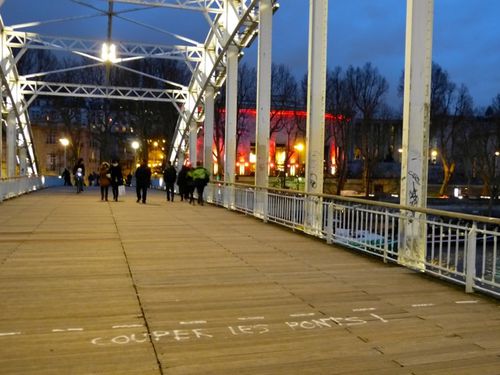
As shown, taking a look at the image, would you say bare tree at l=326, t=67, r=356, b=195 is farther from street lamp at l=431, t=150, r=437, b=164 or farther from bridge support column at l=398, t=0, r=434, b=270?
bridge support column at l=398, t=0, r=434, b=270

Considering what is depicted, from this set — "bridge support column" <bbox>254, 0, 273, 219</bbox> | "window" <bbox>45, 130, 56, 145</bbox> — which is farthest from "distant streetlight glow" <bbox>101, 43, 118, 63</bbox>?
"window" <bbox>45, 130, 56, 145</bbox>

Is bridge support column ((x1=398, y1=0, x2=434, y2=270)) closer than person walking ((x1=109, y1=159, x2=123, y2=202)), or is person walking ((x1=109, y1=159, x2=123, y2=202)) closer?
bridge support column ((x1=398, y1=0, x2=434, y2=270))

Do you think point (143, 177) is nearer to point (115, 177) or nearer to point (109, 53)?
point (115, 177)

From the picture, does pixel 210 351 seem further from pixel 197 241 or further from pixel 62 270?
pixel 197 241

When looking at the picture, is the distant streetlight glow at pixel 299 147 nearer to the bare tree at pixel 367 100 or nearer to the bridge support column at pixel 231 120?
the bare tree at pixel 367 100

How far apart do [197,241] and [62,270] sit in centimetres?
346

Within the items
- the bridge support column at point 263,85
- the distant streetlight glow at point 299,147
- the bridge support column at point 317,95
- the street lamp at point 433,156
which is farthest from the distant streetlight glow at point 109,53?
the street lamp at point 433,156

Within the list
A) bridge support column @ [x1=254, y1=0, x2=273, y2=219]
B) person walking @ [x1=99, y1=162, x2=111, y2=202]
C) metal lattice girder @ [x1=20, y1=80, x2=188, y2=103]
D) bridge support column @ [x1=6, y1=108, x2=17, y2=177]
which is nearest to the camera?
bridge support column @ [x1=254, y1=0, x2=273, y2=219]

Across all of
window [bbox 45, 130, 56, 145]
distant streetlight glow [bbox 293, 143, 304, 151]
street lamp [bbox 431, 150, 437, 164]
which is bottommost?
street lamp [bbox 431, 150, 437, 164]

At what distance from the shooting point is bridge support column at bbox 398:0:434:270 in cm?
863

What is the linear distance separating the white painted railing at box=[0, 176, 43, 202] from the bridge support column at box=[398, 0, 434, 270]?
16897mm

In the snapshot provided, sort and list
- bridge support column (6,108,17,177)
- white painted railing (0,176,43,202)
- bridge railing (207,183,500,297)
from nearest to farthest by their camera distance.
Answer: bridge railing (207,183,500,297) < white painted railing (0,176,43,202) < bridge support column (6,108,17,177)

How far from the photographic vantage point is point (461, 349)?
449cm

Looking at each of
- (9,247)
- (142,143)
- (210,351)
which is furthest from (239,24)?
(142,143)
